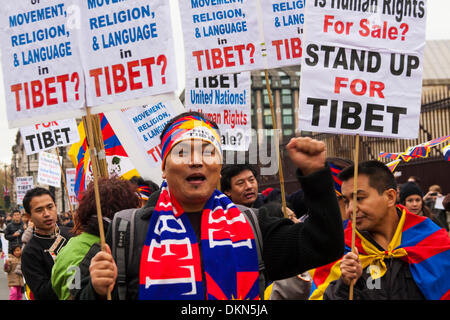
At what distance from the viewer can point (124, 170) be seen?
816 centimetres

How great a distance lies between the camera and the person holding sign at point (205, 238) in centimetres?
277

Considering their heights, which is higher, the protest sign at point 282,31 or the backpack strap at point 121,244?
the protest sign at point 282,31

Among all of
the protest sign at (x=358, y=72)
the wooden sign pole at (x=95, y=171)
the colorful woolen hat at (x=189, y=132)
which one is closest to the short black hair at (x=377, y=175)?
the protest sign at (x=358, y=72)

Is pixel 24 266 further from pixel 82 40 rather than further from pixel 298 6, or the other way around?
pixel 298 6

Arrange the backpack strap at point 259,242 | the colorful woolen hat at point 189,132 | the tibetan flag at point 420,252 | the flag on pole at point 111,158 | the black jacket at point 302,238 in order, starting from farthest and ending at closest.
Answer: the flag on pole at point 111,158
the tibetan flag at point 420,252
the colorful woolen hat at point 189,132
the backpack strap at point 259,242
the black jacket at point 302,238

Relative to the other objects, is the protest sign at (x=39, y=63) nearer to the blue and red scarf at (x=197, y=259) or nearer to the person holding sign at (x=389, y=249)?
the blue and red scarf at (x=197, y=259)

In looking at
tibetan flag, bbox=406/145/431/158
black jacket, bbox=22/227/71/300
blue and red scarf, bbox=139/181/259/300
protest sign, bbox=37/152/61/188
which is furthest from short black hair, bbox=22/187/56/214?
protest sign, bbox=37/152/61/188

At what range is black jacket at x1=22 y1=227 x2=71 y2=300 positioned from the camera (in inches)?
205

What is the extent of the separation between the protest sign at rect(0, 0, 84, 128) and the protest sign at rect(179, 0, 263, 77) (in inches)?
109

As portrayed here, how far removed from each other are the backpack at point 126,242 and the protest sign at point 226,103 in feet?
13.4

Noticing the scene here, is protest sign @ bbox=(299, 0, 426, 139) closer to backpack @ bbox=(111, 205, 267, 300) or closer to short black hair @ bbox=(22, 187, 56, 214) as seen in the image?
backpack @ bbox=(111, 205, 267, 300)

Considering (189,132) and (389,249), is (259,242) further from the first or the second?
(389,249)
